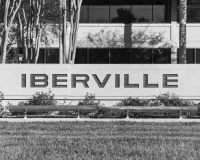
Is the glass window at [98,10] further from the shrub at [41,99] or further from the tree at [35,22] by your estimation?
the shrub at [41,99]

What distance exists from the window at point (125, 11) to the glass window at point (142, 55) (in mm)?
1881

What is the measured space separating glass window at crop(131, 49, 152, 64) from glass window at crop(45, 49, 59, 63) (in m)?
4.82

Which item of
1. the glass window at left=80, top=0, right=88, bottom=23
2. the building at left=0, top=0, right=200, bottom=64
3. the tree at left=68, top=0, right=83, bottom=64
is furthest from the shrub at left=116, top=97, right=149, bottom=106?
the glass window at left=80, top=0, right=88, bottom=23

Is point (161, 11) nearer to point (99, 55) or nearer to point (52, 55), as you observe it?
point (99, 55)

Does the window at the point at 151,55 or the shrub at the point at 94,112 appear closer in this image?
the shrub at the point at 94,112

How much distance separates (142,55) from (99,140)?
21782 millimetres

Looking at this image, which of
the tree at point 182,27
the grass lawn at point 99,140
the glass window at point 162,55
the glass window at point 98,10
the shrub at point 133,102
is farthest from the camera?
the glass window at point 162,55

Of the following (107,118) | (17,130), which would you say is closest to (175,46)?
(107,118)

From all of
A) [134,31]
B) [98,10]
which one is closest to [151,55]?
[134,31]

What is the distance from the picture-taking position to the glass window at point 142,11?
108 feet

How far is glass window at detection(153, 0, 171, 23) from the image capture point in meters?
33.1

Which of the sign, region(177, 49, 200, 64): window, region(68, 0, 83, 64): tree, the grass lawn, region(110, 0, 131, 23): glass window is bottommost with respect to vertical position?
the grass lawn

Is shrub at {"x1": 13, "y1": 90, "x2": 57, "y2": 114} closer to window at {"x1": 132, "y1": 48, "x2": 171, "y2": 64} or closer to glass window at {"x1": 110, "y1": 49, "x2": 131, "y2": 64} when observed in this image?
glass window at {"x1": 110, "y1": 49, "x2": 131, "y2": 64}

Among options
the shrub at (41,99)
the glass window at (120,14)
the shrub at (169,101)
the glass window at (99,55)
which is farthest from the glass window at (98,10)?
the shrub at (169,101)
